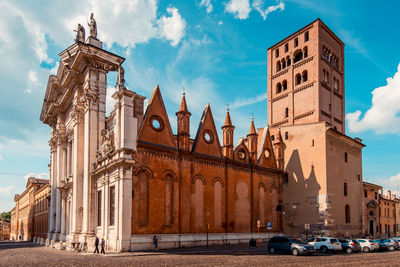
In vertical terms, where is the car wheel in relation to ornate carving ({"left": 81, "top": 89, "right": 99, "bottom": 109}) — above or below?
below

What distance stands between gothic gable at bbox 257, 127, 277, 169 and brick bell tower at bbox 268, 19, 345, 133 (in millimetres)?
5657

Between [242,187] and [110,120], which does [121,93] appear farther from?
[242,187]

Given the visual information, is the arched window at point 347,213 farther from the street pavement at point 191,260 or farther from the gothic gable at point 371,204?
the street pavement at point 191,260

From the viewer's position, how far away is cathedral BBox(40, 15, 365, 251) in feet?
88.0

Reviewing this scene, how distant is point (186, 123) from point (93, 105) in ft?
25.7

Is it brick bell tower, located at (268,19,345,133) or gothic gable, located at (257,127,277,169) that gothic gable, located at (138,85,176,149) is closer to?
gothic gable, located at (257,127,277,169)

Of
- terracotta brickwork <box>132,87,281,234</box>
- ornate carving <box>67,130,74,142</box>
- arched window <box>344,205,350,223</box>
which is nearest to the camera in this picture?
terracotta brickwork <box>132,87,281,234</box>

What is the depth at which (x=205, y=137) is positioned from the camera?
109 ft

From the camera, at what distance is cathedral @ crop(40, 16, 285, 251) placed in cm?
2625

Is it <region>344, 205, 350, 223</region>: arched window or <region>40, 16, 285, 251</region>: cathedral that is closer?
<region>40, 16, 285, 251</region>: cathedral

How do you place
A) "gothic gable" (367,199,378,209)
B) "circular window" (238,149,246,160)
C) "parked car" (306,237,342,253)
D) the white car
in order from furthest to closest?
"gothic gable" (367,199,378,209) < "circular window" (238,149,246,160) < the white car < "parked car" (306,237,342,253)

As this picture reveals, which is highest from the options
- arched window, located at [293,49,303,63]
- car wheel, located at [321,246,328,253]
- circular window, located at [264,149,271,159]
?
arched window, located at [293,49,303,63]

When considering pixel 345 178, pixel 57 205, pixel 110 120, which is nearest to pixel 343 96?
pixel 345 178

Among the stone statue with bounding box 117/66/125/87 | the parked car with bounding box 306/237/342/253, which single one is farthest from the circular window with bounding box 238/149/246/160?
the stone statue with bounding box 117/66/125/87
